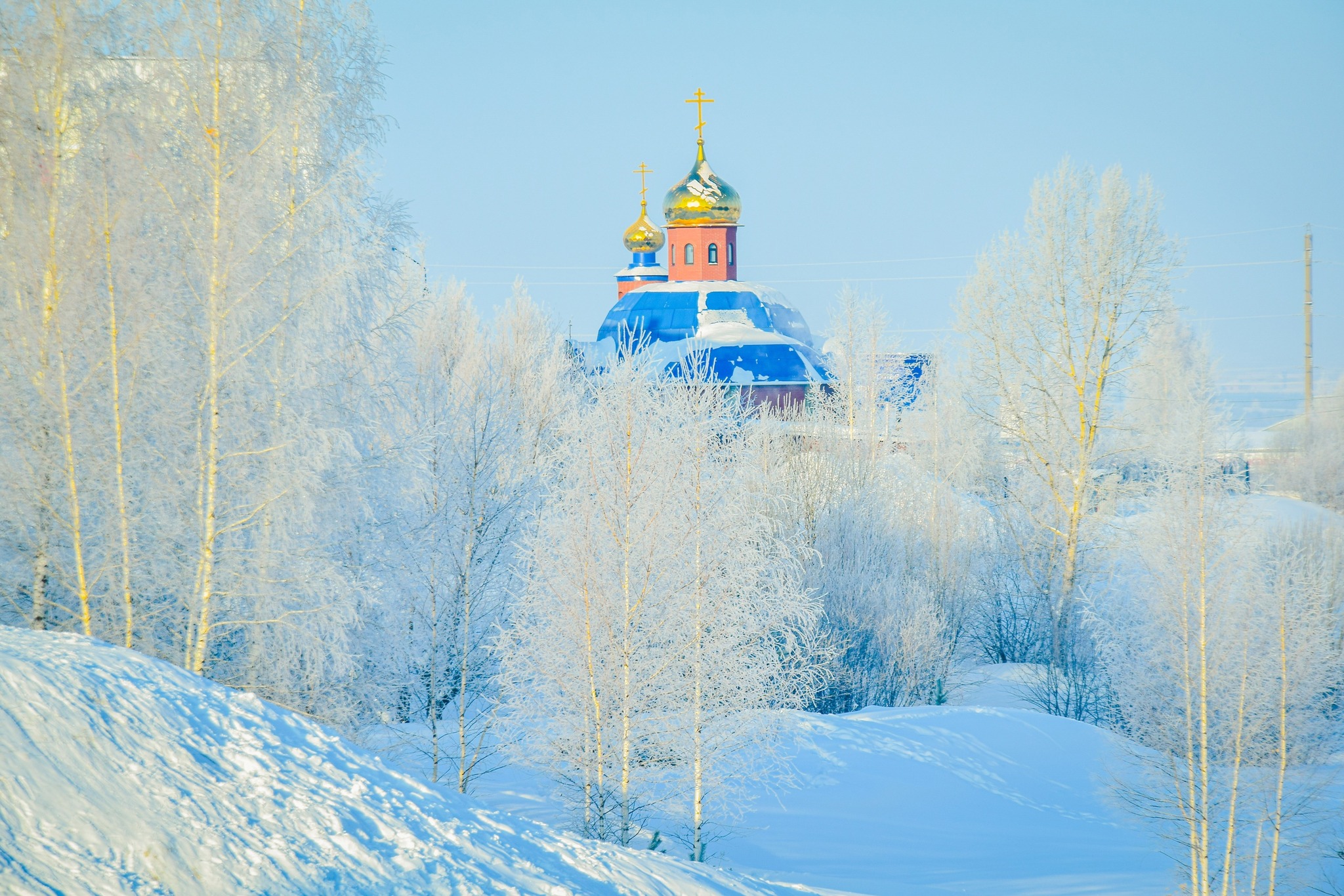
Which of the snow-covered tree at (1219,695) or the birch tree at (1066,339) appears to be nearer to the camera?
the snow-covered tree at (1219,695)

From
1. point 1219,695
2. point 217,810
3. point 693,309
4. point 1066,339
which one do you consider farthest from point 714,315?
point 217,810

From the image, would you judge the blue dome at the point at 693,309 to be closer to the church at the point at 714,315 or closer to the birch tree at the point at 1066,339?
the church at the point at 714,315

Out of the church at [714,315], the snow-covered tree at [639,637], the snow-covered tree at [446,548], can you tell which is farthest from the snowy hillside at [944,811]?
the church at [714,315]

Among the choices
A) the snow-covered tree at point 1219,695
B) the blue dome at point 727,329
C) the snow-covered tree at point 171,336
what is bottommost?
the snow-covered tree at point 1219,695

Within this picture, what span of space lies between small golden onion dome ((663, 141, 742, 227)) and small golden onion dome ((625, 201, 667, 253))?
958 centimetres

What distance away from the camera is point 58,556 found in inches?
304

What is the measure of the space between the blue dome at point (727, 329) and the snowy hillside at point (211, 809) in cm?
2256

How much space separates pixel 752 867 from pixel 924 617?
7050 millimetres

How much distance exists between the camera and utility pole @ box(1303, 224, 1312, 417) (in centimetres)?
2370

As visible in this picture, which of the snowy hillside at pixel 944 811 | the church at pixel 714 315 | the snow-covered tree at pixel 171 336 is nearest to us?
the snow-covered tree at pixel 171 336

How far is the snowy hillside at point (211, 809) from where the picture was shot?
10.7 feet

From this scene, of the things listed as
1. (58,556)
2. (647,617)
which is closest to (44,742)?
(58,556)

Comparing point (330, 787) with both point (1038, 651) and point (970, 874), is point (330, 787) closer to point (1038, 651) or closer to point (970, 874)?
point (970, 874)

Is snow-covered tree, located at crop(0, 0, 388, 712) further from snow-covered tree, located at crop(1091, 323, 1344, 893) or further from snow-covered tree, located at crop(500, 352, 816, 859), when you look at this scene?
snow-covered tree, located at crop(1091, 323, 1344, 893)
